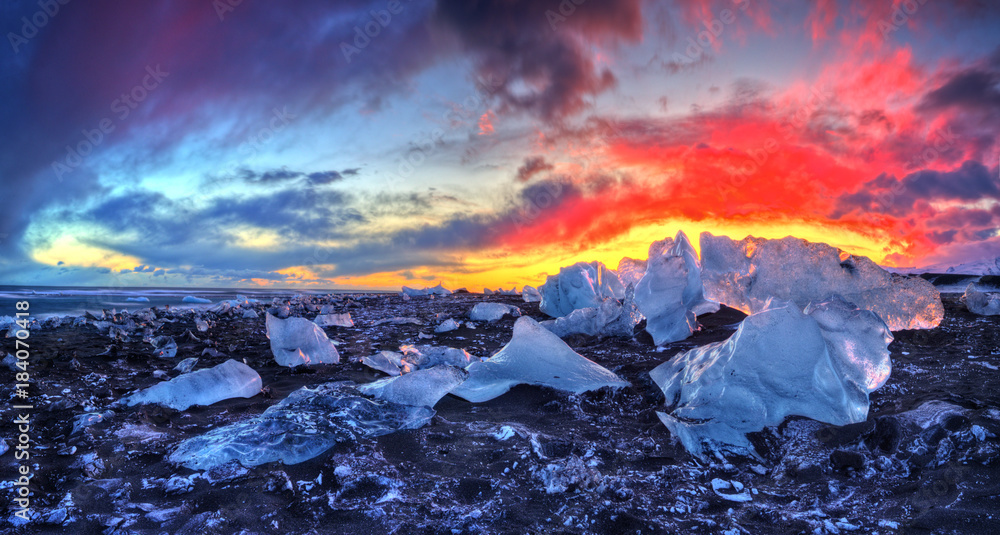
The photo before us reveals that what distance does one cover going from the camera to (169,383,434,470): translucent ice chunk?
226 centimetres

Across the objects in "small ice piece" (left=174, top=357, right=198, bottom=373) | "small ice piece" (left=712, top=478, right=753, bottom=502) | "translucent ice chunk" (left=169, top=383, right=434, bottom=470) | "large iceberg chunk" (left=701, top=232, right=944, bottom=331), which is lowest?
"small ice piece" (left=712, top=478, right=753, bottom=502)

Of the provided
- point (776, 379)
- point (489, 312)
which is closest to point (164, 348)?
point (489, 312)

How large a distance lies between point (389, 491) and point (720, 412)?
71.2 inches

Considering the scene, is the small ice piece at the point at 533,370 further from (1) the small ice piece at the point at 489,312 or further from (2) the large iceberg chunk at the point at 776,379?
(1) the small ice piece at the point at 489,312

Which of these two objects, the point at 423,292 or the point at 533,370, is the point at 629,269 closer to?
the point at 533,370

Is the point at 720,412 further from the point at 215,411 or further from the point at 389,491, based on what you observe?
the point at 215,411

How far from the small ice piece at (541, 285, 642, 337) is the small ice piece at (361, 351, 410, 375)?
81.6 inches

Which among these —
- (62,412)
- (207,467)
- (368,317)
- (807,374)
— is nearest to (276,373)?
(62,412)

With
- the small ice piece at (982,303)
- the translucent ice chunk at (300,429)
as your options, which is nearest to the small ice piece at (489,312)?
the translucent ice chunk at (300,429)

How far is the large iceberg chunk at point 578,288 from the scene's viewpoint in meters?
7.41

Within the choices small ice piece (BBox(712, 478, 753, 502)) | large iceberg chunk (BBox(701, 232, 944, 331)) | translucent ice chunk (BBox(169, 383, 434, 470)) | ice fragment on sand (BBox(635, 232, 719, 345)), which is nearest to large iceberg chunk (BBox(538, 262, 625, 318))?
ice fragment on sand (BBox(635, 232, 719, 345))

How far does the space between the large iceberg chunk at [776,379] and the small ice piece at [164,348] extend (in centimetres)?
513

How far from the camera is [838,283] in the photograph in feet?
13.2

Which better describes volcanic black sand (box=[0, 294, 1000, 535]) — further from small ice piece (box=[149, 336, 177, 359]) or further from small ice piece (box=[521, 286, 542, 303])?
small ice piece (box=[521, 286, 542, 303])
